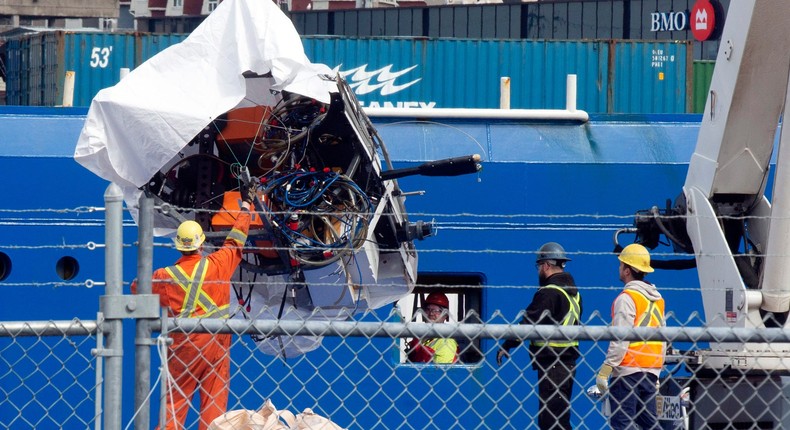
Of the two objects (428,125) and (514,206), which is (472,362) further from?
(428,125)

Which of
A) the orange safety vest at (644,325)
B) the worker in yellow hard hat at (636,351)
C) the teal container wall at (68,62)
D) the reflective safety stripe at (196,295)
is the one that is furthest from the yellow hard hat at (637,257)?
the teal container wall at (68,62)

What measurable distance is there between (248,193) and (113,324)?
326 centimetres

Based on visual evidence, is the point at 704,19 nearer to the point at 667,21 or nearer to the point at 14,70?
the point at 667,21

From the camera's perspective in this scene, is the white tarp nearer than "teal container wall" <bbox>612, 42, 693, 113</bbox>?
Yes

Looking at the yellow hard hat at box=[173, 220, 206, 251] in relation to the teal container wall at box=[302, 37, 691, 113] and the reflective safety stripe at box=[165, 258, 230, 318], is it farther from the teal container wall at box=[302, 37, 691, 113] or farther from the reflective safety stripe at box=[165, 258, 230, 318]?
the teal container wall at box=[302, 37, 691, 113]

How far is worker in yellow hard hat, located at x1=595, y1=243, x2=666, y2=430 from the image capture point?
726cm

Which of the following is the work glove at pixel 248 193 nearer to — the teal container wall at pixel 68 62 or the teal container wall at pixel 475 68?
the teal container wall at pixel 475 68

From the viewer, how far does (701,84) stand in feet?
56.0

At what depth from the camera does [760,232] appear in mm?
6812

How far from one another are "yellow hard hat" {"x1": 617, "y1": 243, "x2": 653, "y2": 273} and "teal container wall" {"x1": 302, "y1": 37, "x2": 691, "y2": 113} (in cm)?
750

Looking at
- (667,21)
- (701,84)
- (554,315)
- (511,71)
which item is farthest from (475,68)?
(667,21)

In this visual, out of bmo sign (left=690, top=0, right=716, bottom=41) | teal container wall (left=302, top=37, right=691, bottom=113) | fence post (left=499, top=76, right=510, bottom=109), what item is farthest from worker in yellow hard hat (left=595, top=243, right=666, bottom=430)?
bmo sign (left=690, top=0, right=716, bottom=41)

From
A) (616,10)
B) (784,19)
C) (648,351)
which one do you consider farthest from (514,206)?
(616,10)

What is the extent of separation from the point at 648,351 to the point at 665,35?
29613 mm
